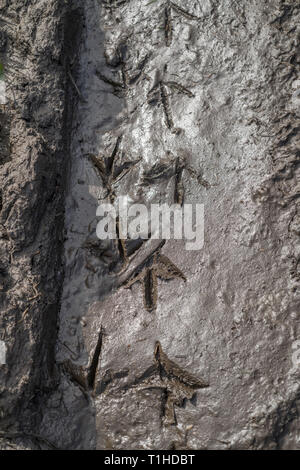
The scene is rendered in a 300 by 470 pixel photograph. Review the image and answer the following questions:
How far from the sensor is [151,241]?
258 centimetres

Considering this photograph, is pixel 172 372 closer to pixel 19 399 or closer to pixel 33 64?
pixel 19 399

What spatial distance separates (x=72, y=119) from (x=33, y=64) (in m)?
0.36

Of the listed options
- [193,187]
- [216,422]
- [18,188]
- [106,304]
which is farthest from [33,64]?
[216,422]

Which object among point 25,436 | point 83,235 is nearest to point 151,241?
point 83,235

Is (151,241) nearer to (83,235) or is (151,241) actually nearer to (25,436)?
(83,235)

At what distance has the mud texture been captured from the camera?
2.27 meters

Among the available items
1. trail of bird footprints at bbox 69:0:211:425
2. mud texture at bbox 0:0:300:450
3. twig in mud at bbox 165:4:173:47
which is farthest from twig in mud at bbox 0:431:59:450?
twig in mud at bbox 165:4:173:47

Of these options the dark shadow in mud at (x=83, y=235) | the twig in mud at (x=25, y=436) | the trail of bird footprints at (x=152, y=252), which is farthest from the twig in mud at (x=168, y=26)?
the twig in mud at (x=25, y=436)

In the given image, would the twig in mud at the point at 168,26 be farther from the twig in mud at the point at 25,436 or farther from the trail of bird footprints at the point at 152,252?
the twig in mud at the point at 25,436

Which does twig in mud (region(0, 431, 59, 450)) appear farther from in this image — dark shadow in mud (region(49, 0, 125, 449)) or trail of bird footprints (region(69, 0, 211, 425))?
trail of bird footprints (region(69, 0, 211, 425))

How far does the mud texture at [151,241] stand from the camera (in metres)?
2.27

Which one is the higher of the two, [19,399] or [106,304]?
[106,304]

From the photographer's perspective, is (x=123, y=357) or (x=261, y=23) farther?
(x=261, y=23)
